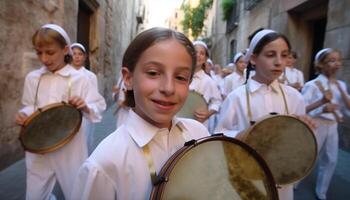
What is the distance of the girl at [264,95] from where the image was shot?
230cm

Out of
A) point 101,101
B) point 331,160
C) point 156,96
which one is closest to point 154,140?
point 156,96

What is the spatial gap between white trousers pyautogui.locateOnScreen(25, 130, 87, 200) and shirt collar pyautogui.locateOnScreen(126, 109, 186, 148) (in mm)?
1668

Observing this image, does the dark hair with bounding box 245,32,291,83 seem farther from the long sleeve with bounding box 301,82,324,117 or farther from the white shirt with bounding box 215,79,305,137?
the long sleeve with bounding box 301,82,324,117

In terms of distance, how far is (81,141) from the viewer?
294cm

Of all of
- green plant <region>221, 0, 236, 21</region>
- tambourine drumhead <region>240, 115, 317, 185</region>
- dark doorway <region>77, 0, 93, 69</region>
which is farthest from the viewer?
green plant <region>221, 0, 236, 21</region>

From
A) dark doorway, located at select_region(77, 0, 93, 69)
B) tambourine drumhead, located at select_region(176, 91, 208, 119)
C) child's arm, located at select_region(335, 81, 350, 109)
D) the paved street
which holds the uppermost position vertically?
dark doorway, located at select_region(77, 0, 93, 69)

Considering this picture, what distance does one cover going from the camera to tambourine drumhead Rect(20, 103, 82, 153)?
98.6 inches

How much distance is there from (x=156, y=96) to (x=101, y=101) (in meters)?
2.41

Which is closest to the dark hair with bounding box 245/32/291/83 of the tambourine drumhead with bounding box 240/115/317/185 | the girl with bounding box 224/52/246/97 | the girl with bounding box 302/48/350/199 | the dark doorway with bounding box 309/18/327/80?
the tambourine drumhead with bounding box 240/115/317/185

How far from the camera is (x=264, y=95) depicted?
7.84 ft

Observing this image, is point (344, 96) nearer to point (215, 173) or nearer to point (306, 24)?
point (215, 173)

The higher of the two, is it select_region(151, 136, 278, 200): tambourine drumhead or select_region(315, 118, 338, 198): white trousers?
select_region(151, 136, 278, 200): tambourine drumhead

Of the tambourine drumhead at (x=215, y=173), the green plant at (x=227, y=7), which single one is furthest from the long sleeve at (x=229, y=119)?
the green plant at (x=227, y=7)

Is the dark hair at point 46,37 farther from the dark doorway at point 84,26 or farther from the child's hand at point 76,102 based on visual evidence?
the dark doorway at point 84,26
